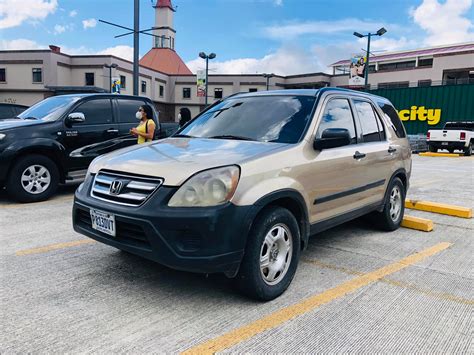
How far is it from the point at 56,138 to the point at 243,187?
4.85 metres

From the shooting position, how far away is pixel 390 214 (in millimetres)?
5195

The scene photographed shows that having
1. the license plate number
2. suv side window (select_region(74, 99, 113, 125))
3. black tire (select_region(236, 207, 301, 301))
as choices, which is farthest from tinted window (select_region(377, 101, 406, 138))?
suv side window (select_region(74, 99, 113, 125))

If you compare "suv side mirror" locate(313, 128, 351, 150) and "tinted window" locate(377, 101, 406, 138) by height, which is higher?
"tinted window" locate(377, 101, 406, 138)

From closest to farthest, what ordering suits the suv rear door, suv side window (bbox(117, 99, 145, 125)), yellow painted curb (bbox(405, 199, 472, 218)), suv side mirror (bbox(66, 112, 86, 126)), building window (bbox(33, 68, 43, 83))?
the suv rear door, yellow painted curb (bbox(405, 199, 472, 218)), suv side mirror (bbox(66, 112, 86, 126)), suv side window (bbox(117, 99, 145, 125)), building window (bbox(33, 68, 43, 83))

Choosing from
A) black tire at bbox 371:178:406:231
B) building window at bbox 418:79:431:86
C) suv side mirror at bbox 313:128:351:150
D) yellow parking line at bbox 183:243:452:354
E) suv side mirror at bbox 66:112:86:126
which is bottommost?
yellow parking line at bbox 183:243:452:354

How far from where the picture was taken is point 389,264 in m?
4.09

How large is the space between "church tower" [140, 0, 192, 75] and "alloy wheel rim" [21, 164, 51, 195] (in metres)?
56.1

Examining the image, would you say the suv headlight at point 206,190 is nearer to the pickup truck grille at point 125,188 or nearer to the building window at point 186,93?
the pickup truck grille at point 125,188

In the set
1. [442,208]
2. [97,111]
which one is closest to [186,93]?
[97,111]

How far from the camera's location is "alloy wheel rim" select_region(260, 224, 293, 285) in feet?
10.3

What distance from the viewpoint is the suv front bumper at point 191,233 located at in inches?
109

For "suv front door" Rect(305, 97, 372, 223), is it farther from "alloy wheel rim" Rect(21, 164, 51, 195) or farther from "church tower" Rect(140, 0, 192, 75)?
"church tower" Rect(140, 0, 192, 75)

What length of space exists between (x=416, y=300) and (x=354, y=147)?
1630mm

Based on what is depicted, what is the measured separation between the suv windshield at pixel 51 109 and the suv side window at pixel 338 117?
4.78 meters
